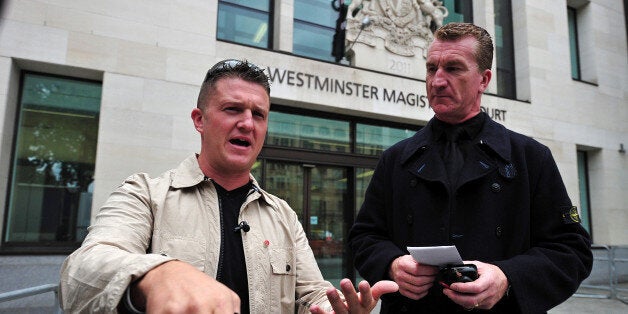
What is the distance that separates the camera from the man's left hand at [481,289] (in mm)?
1749

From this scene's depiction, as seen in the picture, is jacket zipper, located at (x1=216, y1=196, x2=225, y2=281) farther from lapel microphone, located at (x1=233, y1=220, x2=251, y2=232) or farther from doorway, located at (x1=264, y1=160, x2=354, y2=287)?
doorway, located at (x1=264, y1=160, x2=354, y2=287)

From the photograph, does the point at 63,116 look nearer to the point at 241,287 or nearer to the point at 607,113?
the point at 241,287

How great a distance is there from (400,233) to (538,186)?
756 mm

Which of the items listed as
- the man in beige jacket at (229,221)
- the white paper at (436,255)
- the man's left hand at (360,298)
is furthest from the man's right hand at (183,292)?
the white paper at (436,255)

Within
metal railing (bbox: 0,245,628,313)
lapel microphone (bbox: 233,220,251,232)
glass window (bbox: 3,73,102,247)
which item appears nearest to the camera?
lapel microphone (bbox: 233,220,251,232)

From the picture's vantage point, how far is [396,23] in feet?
33.9

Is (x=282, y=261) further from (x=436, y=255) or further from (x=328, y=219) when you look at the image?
(x=328, y=219)

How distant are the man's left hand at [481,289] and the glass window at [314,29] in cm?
818

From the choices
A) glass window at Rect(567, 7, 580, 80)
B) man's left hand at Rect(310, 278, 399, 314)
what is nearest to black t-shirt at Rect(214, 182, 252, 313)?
man's left hand at Rect(310, 278, 399, 314)

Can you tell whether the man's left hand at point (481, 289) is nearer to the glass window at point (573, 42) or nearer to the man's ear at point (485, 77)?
the man's ear at point (485, 77)

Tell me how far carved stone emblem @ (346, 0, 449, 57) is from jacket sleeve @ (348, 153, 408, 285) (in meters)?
7.51

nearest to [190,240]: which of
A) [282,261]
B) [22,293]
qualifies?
[282,261]

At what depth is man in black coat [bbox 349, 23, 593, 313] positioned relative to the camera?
6.75 feet

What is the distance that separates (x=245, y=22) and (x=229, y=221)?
790 centimetres
